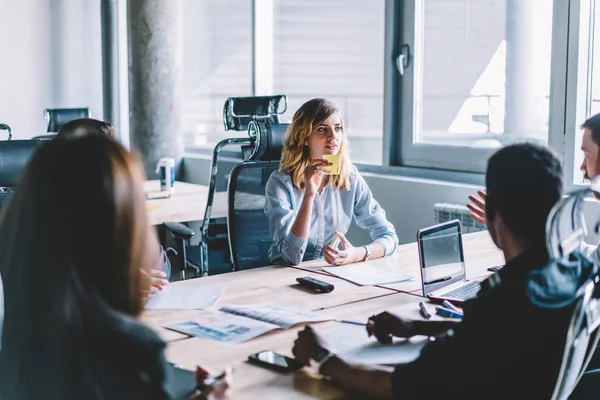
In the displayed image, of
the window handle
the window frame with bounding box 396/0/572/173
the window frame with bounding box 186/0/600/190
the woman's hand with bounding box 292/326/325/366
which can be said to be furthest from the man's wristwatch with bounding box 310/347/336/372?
the window handle

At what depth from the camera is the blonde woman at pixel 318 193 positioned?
2.83 m

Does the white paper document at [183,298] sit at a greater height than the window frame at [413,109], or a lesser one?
lesser

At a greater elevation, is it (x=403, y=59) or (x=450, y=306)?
(x=403, y=59)

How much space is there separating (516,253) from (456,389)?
293 millimetres

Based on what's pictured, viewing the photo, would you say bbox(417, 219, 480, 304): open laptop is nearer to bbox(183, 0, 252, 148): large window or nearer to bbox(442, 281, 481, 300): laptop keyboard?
bbox(442, 281, 481, 300): laptop keyboard

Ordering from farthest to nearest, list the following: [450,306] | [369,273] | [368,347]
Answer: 1. [369,273]
2. [450,306]
3. [368,347]

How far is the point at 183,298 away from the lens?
2.18 m

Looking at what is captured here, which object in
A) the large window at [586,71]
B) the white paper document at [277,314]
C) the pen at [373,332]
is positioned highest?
the large window at [586,71]

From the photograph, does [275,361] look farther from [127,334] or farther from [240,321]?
[127,334]

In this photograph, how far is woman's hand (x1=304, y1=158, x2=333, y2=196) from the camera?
2797mm

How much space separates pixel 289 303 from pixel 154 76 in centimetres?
393

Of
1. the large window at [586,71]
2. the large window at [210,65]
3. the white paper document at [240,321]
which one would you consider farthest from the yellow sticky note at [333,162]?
the large window at [210,65]

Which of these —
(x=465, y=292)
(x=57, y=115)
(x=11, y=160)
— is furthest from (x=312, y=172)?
(x=57, y=115)

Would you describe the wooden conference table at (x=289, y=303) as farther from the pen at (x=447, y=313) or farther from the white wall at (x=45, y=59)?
the white wall at (x=45, y=59)
